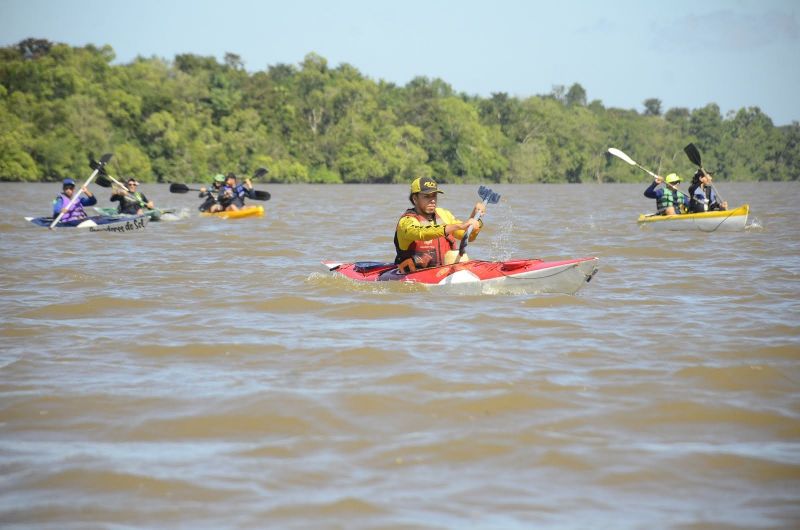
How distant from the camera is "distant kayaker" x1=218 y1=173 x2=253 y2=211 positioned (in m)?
22.0

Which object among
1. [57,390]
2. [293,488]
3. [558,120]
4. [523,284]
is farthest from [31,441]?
[558,120]

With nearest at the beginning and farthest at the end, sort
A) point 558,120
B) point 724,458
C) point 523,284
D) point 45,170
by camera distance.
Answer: point 724,458
point 523,284
point 45,170
point 558,120

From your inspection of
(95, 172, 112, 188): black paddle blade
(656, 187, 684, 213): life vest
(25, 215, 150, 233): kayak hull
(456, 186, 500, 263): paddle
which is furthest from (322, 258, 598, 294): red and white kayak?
(95, 172, 112, 188): black paddle blade

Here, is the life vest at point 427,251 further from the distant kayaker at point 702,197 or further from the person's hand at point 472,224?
the distant kayaker at point 702,197

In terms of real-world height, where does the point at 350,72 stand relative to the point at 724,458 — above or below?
above

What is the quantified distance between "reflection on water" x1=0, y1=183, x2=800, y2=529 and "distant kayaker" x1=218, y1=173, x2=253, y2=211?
1183 centimetres

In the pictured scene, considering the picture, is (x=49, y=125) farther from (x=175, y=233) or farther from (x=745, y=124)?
(x=745, y=124)

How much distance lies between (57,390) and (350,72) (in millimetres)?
74471

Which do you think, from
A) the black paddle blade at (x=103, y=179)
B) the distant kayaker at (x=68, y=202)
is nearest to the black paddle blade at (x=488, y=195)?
the distant kayaker at (x=68, y=202)

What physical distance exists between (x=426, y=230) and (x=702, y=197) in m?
10.2

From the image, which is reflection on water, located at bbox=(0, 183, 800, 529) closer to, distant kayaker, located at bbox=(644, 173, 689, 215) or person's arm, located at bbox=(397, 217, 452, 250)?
person's arm, located at bbox=(397, 217, 452, 250)

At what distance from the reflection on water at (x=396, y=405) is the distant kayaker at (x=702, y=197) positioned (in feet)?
25.5

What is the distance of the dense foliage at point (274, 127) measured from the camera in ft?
195

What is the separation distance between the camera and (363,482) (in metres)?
4.00
